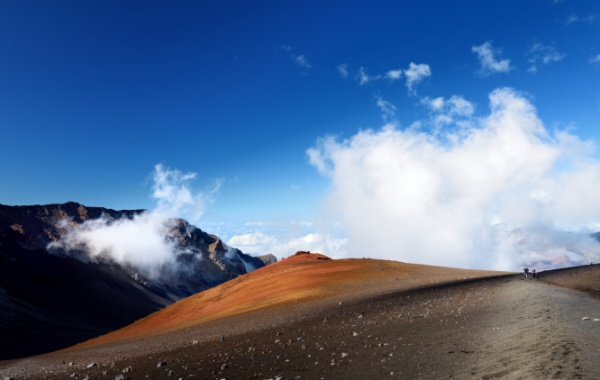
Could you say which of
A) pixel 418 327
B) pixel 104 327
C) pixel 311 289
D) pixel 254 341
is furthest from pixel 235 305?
pixel 104 327

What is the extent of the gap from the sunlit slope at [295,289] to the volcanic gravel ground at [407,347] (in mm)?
14513

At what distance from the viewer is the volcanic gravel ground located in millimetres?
10163

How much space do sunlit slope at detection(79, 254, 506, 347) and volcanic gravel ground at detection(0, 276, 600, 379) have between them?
14513mm

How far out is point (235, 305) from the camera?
1788 inches

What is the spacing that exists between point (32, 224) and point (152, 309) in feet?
254

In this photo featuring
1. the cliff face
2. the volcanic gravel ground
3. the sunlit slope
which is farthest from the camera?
the cliff face

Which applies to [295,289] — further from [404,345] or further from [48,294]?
[48,294]

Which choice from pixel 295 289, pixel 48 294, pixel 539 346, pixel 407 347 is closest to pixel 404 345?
pixel 407 347

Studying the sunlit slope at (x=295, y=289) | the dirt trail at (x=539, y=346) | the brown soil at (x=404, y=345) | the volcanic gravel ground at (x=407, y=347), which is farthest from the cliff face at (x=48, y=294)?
the dirt trail at (x=539, y=346)

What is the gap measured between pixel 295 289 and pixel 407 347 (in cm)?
3260

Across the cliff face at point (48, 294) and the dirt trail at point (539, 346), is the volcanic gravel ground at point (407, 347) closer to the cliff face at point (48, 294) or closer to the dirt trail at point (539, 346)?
the dirt trail at point (539, 346)

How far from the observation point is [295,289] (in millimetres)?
45312

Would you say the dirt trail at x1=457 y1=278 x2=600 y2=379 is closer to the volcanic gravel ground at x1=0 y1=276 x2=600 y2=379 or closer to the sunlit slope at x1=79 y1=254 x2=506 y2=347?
the volcanic gravel ground at x1=0 y1=276 x2=600 y2=379

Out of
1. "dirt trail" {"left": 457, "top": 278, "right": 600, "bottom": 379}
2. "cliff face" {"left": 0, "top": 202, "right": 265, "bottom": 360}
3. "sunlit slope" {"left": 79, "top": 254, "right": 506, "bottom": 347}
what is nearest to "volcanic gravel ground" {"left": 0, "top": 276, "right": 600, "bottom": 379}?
"dirt trail" {"left": 457, "top": 278, "right": 600, "bottom": 379}
